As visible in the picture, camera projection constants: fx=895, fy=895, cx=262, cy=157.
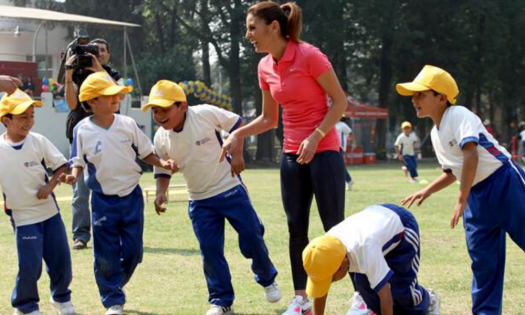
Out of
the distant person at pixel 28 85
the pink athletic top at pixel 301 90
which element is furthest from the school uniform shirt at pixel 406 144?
the pink athletic top at pixel 301 90

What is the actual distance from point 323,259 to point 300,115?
4.79ft

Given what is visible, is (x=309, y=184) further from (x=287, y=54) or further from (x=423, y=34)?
(x=423, y=34)

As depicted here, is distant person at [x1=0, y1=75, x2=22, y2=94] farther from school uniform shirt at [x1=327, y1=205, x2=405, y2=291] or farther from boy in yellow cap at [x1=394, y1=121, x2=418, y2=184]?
boy in yellow cap at [x1=394, y1=121, x2=418, y2=184]

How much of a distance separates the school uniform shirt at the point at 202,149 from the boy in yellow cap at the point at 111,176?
17cm

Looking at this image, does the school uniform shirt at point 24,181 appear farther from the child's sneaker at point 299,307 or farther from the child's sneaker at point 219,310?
the child's sneaker at point 299,307

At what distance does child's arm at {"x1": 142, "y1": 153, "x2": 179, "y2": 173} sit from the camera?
20.9ft

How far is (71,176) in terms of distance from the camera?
6445mm

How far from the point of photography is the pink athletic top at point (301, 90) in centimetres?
595

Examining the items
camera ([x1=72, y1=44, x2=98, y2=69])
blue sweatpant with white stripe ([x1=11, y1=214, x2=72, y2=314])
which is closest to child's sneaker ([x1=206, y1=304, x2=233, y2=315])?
blue sweatpant with white stripe ([x1=11, y1=214, x2=72, y2=314])

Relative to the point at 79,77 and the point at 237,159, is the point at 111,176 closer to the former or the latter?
the point at 237,159

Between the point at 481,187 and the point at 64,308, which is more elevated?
the point at 481,187

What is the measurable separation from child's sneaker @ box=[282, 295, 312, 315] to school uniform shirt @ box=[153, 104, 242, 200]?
994 millimetres

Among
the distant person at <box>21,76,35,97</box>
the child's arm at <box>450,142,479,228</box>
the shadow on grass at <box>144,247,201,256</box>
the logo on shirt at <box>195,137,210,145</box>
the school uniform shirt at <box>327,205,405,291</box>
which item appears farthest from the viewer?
the distant person at <box>21,76,35,97</box>

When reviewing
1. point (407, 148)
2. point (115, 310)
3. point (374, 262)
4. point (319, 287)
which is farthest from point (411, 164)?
point (319, 287)
